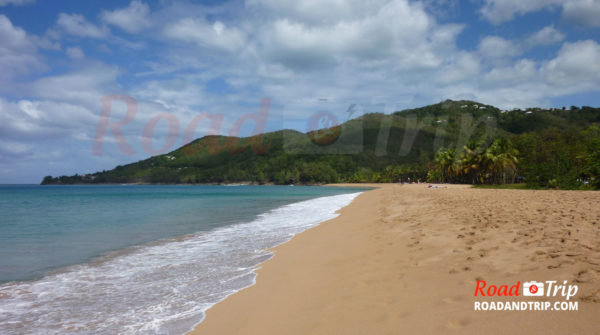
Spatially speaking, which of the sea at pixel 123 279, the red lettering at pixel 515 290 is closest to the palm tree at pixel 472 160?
the sea at pixel 123 279

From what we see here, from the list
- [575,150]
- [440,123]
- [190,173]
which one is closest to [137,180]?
[190,173]

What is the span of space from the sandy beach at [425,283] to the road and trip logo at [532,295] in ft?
0.18

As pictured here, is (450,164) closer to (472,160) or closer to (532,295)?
(472,160)

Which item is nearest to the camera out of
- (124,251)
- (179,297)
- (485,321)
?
(485,321)

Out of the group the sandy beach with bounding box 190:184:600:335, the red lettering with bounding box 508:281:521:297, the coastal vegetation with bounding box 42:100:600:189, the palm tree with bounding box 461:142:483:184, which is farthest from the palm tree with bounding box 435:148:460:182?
the red lettering with bounding box 508:281:521:297

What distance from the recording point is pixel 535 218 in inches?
293

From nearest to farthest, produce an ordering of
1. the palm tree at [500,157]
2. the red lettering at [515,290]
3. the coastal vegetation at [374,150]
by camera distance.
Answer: the red lettering at [515,290], the palm tree at [500,157], the coastal vegetation at [374,150]

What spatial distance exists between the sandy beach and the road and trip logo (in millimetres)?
55

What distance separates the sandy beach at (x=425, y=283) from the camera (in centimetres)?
287

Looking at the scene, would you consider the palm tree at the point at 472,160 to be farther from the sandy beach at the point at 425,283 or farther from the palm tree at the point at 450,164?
the sandy beach at the point at 425,283

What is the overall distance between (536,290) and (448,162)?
2823 inches

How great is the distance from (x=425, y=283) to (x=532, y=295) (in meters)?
1.16

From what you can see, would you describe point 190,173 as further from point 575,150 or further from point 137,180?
point 575,150

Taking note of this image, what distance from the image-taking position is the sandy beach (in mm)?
2873
